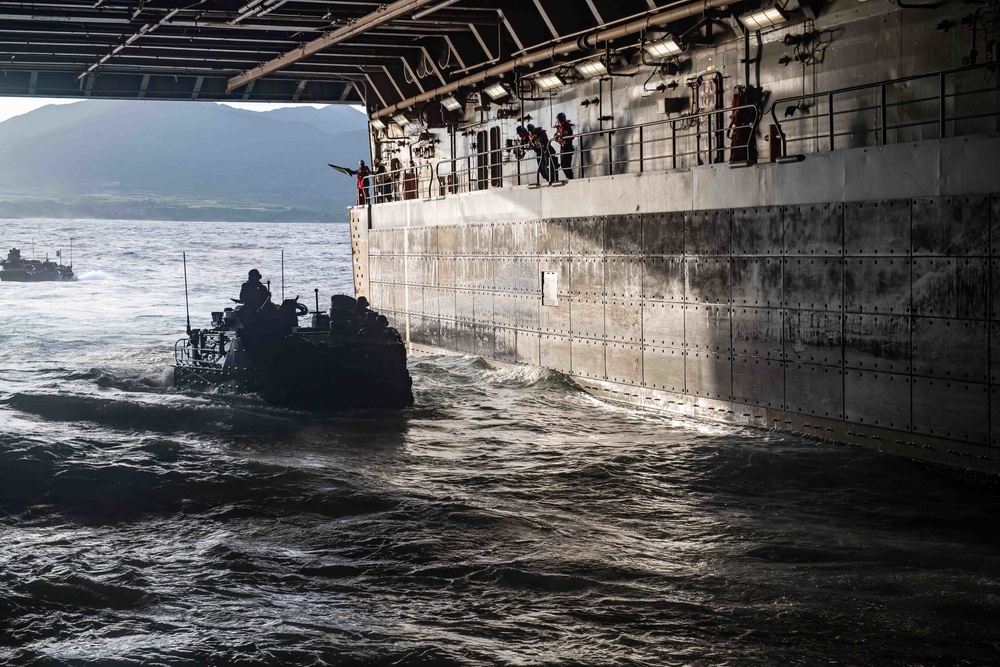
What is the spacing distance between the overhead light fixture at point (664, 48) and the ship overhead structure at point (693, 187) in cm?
3

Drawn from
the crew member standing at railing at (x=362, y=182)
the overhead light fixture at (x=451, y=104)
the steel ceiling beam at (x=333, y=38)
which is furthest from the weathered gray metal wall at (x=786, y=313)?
the crew member standing at railing at (x=362, y=182)

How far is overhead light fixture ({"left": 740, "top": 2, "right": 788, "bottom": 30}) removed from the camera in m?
17.2

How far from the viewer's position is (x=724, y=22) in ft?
62.0

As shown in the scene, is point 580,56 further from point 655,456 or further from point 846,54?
point 655,456

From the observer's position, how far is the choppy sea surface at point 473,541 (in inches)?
351

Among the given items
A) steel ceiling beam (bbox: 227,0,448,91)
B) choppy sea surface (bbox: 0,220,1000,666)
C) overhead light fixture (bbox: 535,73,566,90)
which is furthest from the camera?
overhead light fixture (bbox: 535,73,566,90)

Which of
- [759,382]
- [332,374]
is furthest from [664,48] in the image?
[332,374]

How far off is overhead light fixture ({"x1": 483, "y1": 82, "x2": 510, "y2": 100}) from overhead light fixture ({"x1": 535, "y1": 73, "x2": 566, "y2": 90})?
1370mm

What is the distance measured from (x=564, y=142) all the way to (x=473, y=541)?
44.7 feet

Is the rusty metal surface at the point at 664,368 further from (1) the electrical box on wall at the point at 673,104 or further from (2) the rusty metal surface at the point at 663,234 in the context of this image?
(1) the electrical box on wall at the point at 673,104

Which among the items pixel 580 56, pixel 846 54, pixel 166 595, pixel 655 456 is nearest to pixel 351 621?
pixel 166 595

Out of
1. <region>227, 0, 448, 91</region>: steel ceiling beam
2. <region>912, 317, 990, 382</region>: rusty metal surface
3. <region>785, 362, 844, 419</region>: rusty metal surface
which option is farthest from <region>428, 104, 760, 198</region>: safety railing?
<region>912, 317, 990, 382</region>: rusty metal surface

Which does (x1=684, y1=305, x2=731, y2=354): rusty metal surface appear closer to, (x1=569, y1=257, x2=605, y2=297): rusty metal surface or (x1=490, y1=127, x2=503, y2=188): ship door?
(x1=569, y1=257, x2=605, y2=297): rusty metal surface

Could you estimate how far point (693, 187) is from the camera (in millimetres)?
17875
